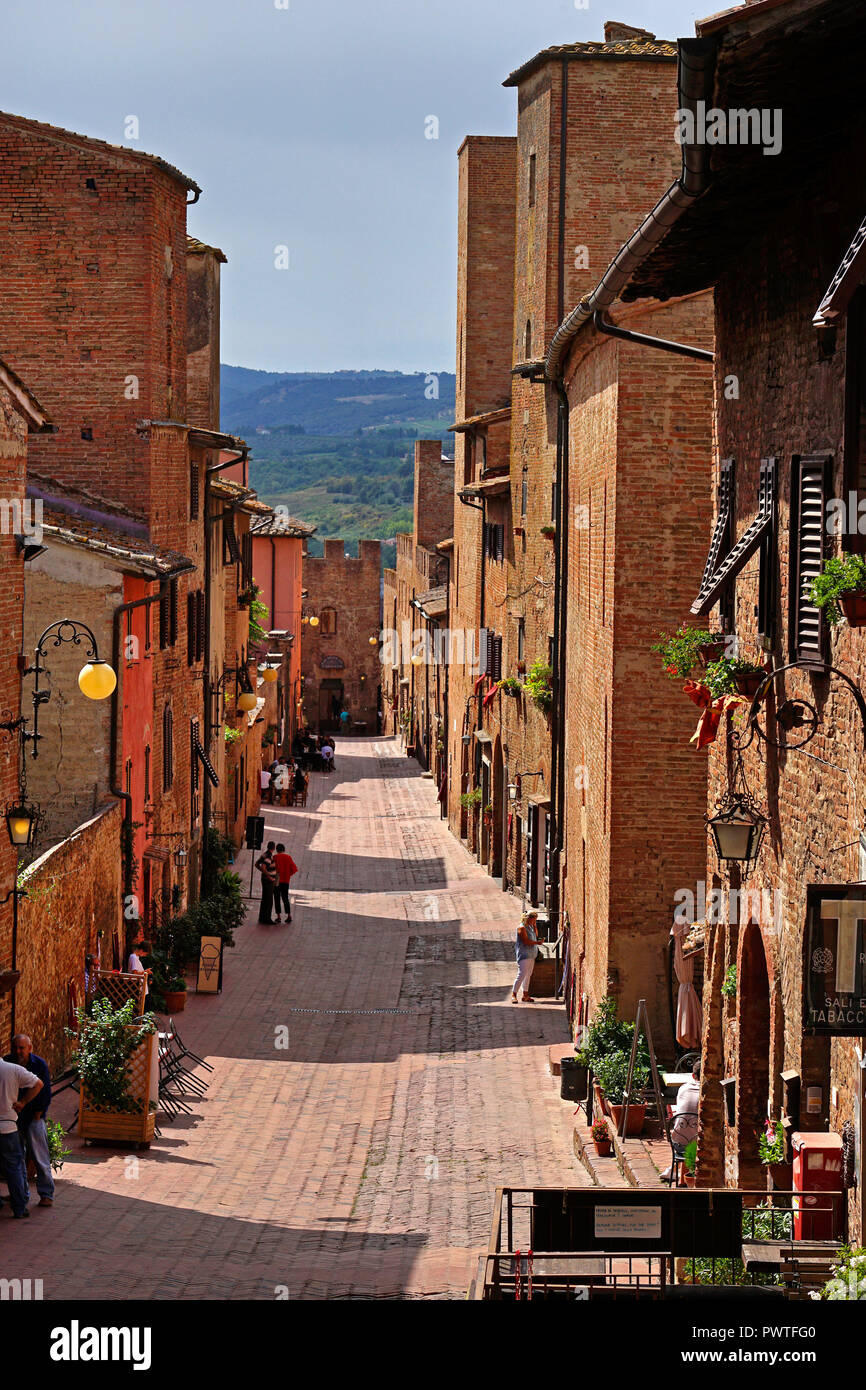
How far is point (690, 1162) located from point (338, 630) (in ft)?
223

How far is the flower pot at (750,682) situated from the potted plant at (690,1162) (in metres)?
4.14

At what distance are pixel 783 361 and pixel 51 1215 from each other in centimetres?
797

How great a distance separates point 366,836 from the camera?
41.8 metres

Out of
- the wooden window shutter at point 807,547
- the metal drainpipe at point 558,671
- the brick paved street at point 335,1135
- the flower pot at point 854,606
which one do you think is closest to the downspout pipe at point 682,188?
the wooden window shutter at point 807,547

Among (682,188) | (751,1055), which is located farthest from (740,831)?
(682,188)

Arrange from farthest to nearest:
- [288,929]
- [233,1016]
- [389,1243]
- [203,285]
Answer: [203,285], [288,929], [233,1016], [389,1243]

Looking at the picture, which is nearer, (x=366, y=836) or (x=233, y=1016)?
(x=233, y=1016)

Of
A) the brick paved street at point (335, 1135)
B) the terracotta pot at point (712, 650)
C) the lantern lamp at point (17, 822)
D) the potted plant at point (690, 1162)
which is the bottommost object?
the brick paved street at point (335, 1135)

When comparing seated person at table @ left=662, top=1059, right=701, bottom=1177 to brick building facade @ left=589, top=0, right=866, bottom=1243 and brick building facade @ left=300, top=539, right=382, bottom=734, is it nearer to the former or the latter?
brick building facade @ left=589, top=0, right=866, bottom=1243

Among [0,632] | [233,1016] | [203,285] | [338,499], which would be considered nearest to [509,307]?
[203,285]

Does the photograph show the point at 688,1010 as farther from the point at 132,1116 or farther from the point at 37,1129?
the point at 37,1129

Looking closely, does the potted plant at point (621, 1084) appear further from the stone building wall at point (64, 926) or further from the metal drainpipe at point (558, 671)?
the metal drainpipe at point (558, 671)

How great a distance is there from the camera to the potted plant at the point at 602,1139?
1569cm

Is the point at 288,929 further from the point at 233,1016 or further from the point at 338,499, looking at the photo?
the point at 338,499
